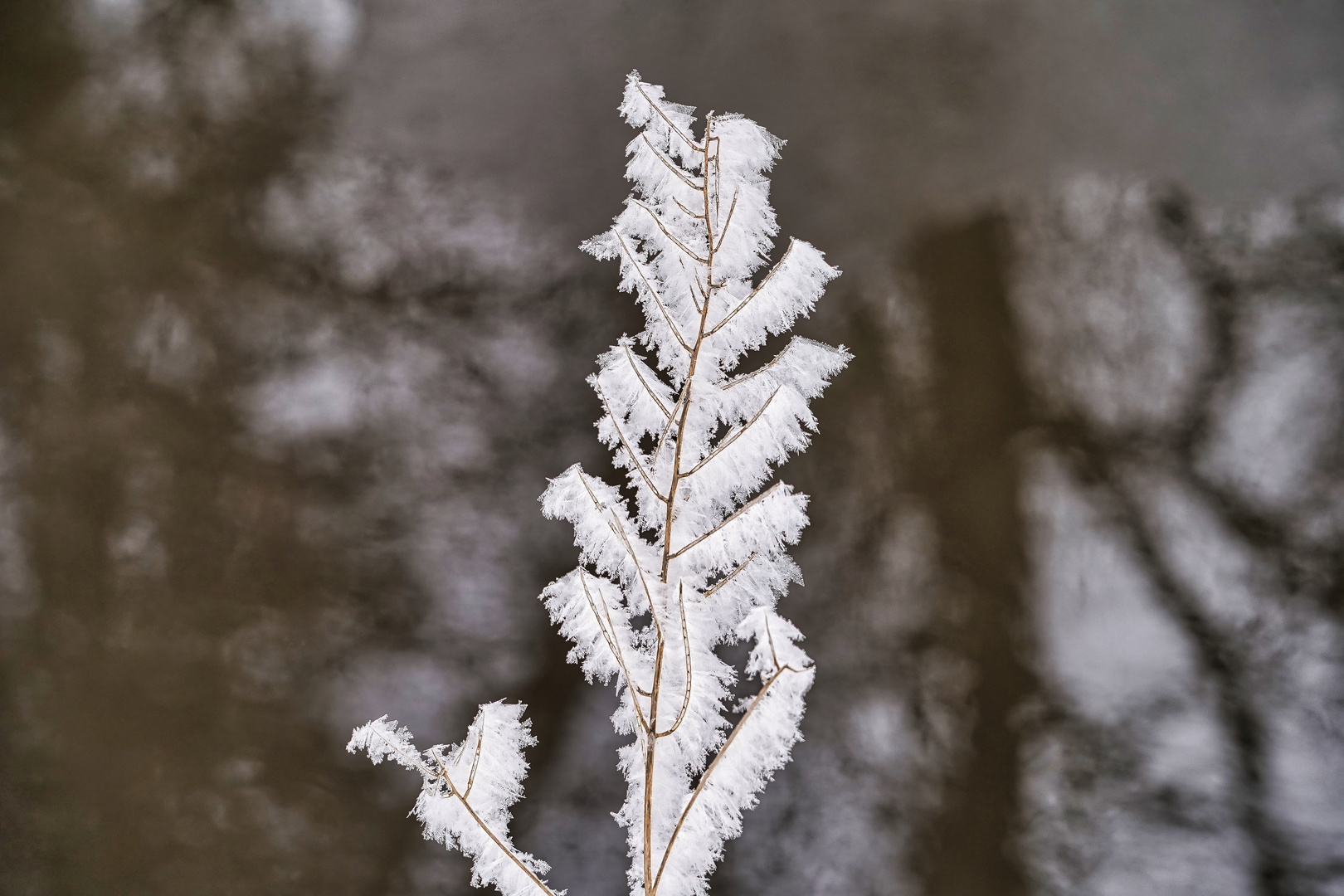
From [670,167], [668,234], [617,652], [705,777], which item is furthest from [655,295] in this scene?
[705,777]

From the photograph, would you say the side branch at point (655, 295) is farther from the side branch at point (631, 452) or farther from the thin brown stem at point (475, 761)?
the thin brown stem at point (475, 761)

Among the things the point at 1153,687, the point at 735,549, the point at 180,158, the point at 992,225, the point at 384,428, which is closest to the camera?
the point at 735,549

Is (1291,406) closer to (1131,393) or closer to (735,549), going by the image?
(1131,393)

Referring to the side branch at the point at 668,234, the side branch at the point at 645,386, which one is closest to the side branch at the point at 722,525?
the side branch at the point at 645,386

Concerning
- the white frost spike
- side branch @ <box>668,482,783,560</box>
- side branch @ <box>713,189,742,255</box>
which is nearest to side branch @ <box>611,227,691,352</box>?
the white frost spike

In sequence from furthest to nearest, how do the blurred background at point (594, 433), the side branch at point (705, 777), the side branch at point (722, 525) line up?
1. the blurred background at point (594, 433)
2. the side branch at point (722, 525)
3. the side branch at point (705, 777)

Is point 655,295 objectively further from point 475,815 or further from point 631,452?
point 475,815

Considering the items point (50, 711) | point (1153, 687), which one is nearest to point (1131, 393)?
point (1153, 687)
